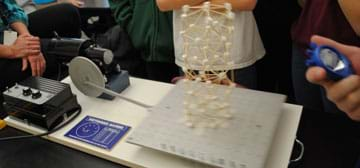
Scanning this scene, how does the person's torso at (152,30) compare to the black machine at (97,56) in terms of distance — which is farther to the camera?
the person's torso at (152,30)

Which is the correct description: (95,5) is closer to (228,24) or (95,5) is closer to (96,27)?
(96,27)

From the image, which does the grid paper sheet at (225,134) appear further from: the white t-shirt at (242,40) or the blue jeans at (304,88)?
the blue jeans at (304,88)

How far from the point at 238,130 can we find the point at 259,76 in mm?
974

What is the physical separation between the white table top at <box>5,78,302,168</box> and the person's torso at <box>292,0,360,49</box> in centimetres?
25

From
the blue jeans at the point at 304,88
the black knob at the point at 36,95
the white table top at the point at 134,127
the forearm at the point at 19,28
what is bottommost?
the blue jeans at the point at 304,88

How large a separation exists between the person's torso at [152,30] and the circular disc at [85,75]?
445mm

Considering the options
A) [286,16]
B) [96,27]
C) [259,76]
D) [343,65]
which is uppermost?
[343,65]

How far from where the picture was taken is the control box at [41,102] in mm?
821

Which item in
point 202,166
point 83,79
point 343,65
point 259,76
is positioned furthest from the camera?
point 259,76

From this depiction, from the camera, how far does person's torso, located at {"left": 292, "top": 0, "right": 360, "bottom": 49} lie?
89cm

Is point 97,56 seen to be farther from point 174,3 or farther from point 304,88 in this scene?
point 304,88

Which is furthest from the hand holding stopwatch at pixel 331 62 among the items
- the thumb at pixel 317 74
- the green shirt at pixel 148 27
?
the green shirt at pixel 148 27

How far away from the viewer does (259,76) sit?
1613 mm

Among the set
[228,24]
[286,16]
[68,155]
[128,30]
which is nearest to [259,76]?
[286,16]
